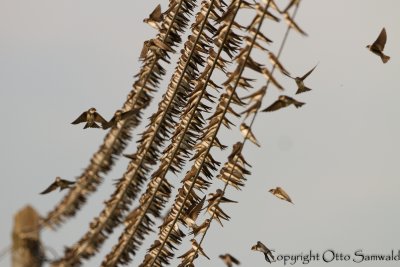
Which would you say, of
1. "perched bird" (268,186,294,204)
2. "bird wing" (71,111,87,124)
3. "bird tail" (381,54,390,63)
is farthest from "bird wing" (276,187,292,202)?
"bird wing" (71,111,87,124)

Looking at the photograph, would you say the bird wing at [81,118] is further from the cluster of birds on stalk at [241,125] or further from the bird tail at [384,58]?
the bird tail at [384,58]

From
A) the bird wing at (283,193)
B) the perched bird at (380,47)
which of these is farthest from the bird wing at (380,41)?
the bird wing at (283,193)

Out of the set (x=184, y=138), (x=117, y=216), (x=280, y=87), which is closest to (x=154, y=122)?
(x=184, y=138)

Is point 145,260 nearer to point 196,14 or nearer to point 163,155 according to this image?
point 163,155

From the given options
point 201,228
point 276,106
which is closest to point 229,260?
point 201,228

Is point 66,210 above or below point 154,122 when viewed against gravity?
below

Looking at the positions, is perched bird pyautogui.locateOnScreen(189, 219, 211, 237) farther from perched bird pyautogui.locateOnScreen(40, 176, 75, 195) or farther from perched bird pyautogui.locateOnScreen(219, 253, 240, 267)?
perched bird pyautogui.locateOnScreen(40, 176, 75, 195)

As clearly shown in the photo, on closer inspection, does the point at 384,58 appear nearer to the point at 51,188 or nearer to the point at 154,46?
the point at 154,46
